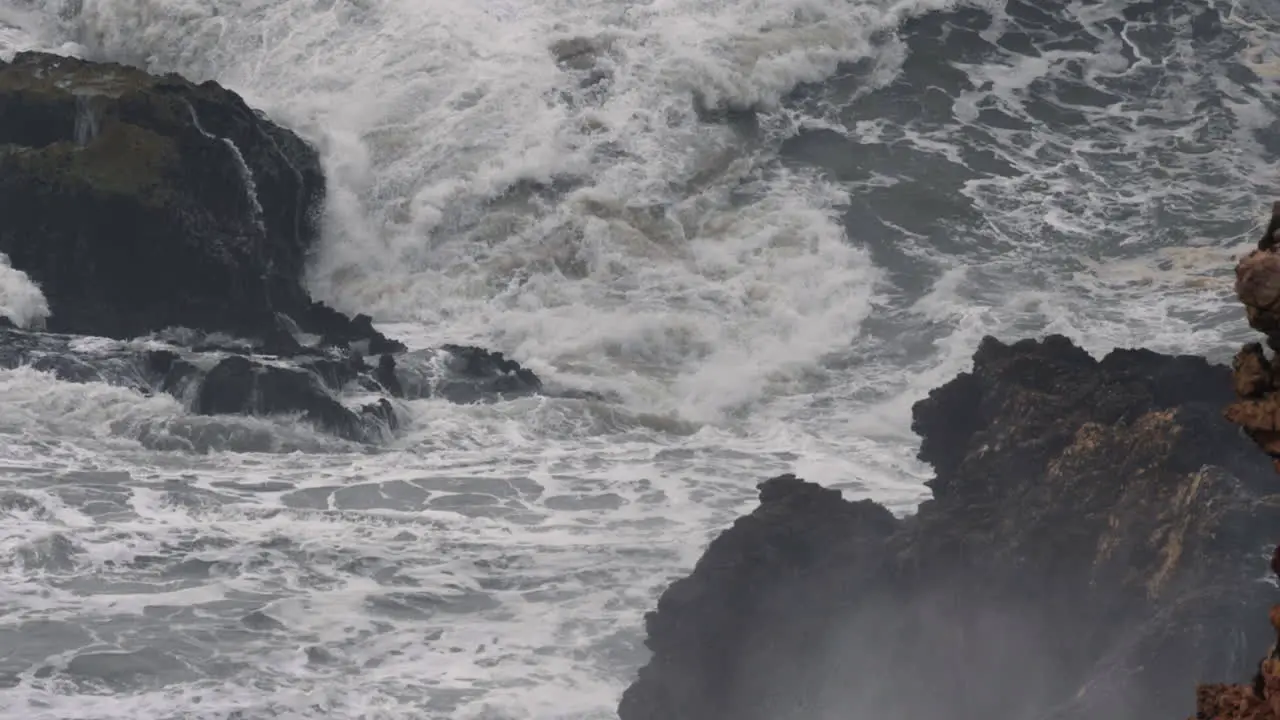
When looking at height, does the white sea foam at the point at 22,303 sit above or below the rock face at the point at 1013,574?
above

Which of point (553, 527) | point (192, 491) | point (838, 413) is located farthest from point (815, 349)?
point (192, 491)

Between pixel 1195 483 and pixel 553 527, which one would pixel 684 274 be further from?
pixel 1195 483

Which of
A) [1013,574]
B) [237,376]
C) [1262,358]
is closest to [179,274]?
[237,376]

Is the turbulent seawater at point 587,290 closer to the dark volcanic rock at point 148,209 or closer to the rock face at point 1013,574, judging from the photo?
the dark volcanic rock at point 148,209

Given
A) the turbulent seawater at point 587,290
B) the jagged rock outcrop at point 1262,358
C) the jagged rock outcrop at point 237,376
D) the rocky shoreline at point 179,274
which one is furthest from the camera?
the rocky shoreline at point 179,274

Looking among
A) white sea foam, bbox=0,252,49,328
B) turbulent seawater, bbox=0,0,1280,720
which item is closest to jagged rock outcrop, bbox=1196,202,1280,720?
turbulent seawater, bbox=0,0,1280,720

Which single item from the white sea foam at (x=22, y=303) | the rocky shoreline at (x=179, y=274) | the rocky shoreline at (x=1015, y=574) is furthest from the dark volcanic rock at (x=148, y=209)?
the rocky shoreline at (x=1015, y=574)
